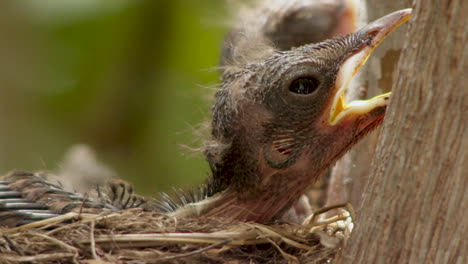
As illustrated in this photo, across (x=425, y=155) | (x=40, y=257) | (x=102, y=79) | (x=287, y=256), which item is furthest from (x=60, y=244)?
(x=102, y=79)

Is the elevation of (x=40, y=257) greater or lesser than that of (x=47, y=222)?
lesser

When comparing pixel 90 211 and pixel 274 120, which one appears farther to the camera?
pixel 274 120

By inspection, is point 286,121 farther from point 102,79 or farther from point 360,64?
point 102,79

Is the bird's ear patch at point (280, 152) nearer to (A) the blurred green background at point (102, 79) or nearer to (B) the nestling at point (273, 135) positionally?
(B) the nestling at point (273, 135)

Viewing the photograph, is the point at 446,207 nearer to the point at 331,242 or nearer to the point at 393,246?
the point at 393,246

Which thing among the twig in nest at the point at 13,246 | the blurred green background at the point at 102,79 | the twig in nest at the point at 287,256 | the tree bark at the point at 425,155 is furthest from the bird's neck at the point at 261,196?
the blurred green background at the point at 102,79

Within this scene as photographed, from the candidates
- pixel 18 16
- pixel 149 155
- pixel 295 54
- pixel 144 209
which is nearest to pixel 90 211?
pixel 144 209

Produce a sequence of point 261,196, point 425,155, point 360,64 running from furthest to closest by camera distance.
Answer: point 261,196 < point 360,64 < point 425,155

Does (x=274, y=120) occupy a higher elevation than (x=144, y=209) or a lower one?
higher
